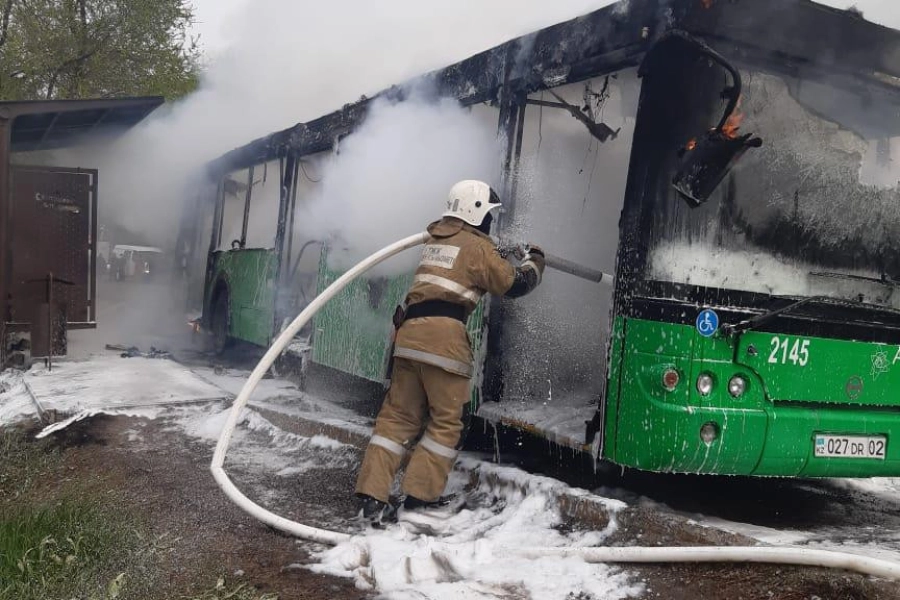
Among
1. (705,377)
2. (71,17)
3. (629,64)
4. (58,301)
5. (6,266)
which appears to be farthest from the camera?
(71,17)

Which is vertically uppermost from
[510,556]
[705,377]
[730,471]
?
[705,377]

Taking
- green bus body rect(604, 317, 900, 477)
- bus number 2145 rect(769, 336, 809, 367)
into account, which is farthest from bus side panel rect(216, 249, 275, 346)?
bus number 2145 rect(769, 336, 809, 367)

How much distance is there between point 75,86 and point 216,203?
948 cm

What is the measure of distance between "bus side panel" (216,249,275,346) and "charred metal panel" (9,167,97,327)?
1662mm

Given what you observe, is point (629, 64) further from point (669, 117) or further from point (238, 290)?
point (238, 290)

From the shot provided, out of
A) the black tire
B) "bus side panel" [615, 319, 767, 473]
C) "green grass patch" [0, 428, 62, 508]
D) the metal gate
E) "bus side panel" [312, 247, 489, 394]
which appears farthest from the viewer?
the black tire

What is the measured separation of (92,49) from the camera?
1833cm

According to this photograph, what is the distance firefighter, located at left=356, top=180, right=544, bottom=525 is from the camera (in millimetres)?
4258

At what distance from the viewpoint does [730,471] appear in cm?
397

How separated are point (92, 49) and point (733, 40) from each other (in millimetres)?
17853

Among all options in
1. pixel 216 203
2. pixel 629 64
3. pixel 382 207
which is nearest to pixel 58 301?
pixel 216 203

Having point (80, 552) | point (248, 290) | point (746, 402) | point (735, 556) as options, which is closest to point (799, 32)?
point (746, 402)

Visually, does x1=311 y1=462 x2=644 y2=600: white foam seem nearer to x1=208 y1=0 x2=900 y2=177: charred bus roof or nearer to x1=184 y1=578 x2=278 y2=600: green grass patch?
x1=184 y1=578 x2=278 y2=600: green grass patch

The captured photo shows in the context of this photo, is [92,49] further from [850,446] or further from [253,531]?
[850,446]
